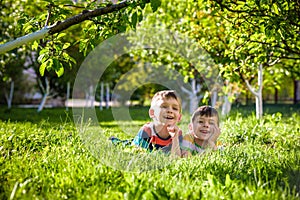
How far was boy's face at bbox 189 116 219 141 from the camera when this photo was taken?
423 centimetres

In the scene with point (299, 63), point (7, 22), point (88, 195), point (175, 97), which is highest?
point (7, 22)

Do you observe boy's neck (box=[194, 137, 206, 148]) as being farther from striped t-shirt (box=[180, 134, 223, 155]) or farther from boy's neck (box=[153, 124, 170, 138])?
boy's neck (box=[153, 124, 170, 138])

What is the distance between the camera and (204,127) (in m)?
4.24

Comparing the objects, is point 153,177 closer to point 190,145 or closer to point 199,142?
point 190,145

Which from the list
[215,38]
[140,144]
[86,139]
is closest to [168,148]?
[140,144]

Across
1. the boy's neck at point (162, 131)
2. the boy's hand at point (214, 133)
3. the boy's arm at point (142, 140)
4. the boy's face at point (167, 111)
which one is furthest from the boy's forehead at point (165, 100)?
the boy's hand at point (214, 133)

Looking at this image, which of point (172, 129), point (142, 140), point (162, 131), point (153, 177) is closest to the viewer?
point (153, 177)

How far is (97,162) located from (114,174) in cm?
39

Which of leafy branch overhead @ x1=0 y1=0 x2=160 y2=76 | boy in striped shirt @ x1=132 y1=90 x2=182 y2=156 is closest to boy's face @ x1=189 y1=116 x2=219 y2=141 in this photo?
boy in striped shirt @ x1=132 y1=90 x2=182 y2=156

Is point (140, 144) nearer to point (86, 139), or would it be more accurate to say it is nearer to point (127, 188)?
point (86, 139)

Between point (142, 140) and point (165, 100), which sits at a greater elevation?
point (165, 100)

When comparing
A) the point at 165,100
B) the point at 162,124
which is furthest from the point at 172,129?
the point at 165,100

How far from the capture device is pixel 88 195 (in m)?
2.21

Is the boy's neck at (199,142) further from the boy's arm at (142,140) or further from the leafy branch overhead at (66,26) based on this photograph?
the leafy branch overhead at (66,26)
